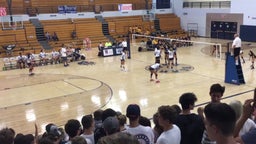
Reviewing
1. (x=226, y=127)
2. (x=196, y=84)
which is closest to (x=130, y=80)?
(x=196, y=84)

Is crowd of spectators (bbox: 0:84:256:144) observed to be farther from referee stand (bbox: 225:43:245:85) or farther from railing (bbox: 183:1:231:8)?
railing (bbox: 183:1:231:8)

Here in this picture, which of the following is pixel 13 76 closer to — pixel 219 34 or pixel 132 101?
pixel 132 101

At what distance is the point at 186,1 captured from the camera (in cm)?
3981

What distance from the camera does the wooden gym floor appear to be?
1166 cm

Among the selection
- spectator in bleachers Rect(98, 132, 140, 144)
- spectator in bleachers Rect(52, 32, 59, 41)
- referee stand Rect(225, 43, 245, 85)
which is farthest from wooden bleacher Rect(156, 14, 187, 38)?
spectator in bleachers Rect(98, 132, 140, 144)

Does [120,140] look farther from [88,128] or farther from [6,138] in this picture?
[88,128]

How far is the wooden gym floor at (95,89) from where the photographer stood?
11664 millimetres

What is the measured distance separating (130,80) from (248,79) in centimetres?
648

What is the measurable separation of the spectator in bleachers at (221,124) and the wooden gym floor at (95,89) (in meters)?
8.37

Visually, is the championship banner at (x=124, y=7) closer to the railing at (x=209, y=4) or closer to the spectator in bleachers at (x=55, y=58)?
the railing at (x=209, y=4)

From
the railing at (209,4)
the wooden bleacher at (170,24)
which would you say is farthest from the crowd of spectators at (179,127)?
the wooden bleacher at (170,24)

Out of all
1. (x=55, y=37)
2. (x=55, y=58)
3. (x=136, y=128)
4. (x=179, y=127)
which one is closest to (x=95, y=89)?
(x=55, y=58)

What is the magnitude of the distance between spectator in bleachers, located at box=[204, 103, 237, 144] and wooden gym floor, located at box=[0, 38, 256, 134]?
27.4 feet

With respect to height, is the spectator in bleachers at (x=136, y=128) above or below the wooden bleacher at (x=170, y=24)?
below
